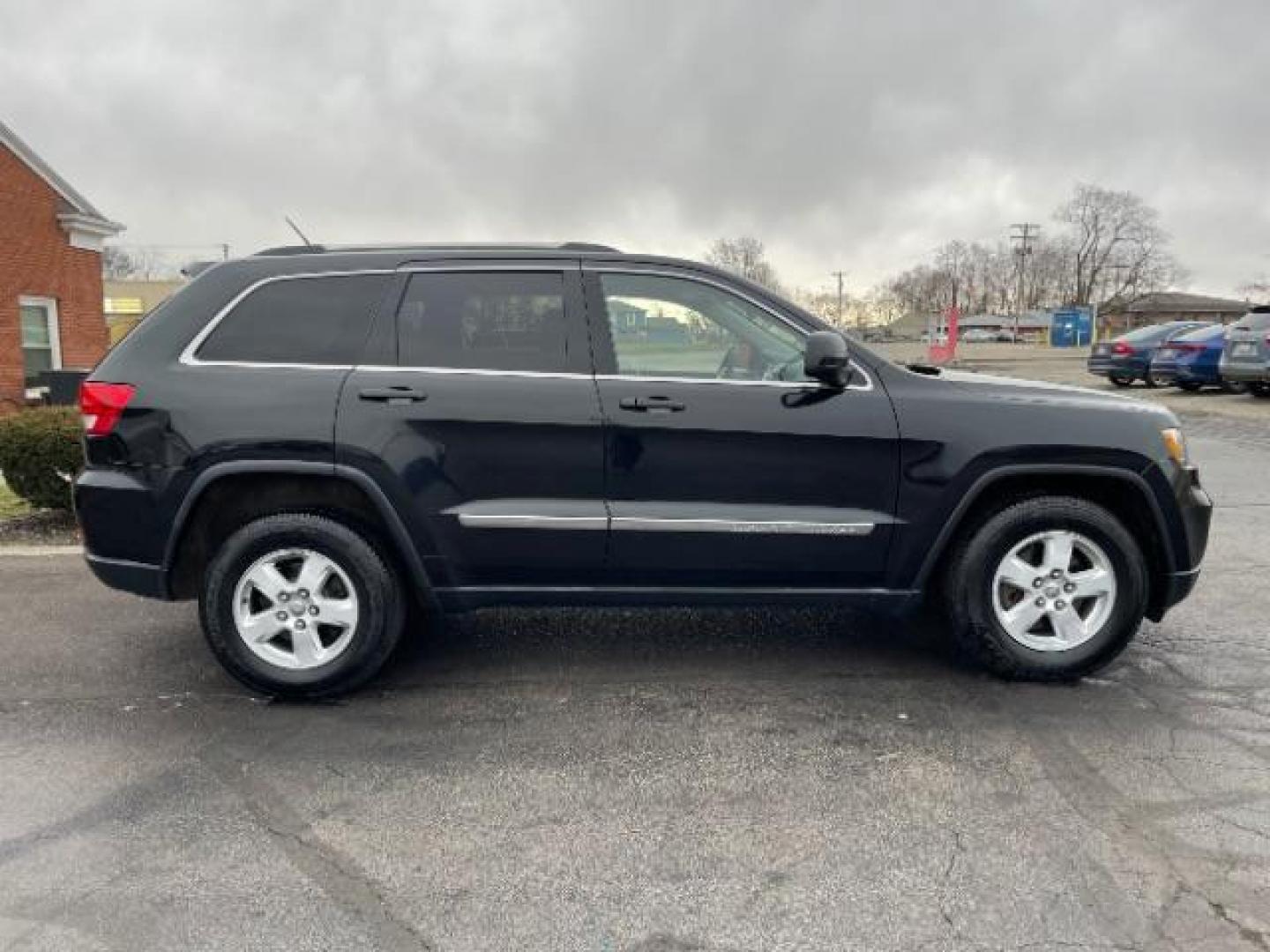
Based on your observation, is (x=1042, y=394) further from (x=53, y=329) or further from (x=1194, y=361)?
(x=53, y=329)

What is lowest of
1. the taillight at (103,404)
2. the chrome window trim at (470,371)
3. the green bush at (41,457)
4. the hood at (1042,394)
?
the green bush at (41,457)

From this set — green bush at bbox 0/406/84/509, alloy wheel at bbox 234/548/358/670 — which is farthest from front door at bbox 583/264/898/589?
green bush at bbox 0/406/84/509

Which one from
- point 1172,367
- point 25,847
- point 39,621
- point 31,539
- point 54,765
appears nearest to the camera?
point 25,847

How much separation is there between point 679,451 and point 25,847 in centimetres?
256

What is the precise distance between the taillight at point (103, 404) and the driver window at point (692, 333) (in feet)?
6.58

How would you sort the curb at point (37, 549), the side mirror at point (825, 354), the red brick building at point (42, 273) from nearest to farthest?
the side mirror at point (825, 354) < the curb at point (37, 549) < the red brick building at point (42, 273)

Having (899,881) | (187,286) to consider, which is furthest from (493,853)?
(187,286)

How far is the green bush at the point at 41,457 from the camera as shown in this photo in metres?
6.41

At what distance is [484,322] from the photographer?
12.3 ft

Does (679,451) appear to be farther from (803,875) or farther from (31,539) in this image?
(31,539)

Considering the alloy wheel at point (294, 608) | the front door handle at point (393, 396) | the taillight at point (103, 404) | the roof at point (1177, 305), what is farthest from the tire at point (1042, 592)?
the roof at point (1177, 305)

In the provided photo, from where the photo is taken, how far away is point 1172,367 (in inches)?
693

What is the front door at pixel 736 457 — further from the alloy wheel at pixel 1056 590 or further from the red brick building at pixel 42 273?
the red brick building at pixel 42 273

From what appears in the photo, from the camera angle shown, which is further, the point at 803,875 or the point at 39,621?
the point at 39,621
